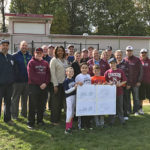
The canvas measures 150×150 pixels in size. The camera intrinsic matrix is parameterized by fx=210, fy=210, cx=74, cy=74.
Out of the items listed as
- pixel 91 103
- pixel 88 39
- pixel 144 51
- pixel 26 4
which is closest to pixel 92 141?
pixel 91 103

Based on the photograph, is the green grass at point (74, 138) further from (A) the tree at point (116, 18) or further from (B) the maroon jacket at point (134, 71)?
(A) the tree at point (116, 18)

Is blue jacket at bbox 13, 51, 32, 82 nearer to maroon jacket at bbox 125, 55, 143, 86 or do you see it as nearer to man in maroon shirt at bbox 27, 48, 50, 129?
man in maroon shirt at bbox 27, 48, 50, 129

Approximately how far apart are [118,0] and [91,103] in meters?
36.7

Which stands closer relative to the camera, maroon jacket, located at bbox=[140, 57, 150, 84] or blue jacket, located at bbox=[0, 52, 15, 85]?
blue jacket, located at bbox=[0, 52, 15, 85]

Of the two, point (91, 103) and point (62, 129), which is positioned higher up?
point (91, 103)

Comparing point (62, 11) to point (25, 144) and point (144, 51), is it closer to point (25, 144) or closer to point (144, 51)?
point (144, 51)

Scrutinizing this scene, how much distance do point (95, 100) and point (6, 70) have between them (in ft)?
8.08

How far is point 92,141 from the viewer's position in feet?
15.3

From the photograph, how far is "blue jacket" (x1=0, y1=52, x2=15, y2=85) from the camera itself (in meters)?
5.45

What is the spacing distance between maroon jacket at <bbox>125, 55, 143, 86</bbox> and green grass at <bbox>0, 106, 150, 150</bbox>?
155 centimetres

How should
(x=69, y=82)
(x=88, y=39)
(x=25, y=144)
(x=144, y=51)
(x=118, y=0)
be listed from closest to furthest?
(x=25, y=144)
(x=69, y=82)
(x=144, y=51)
(x=88, y=39)
(x=118, y=0)

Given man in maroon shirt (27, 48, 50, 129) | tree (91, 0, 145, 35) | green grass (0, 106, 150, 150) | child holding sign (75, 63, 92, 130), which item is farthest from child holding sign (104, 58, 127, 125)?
tree (91, 0, 145, 35)

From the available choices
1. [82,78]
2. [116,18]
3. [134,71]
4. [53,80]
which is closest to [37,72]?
[53,80]

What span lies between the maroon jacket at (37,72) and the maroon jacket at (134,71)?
2.89m
